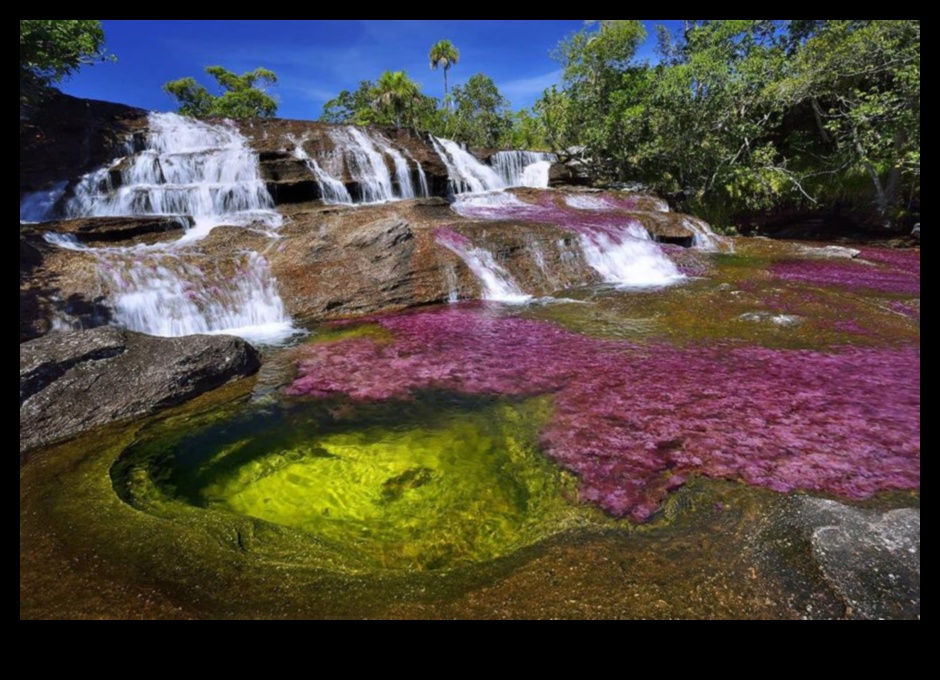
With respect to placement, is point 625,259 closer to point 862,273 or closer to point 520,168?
point 862,273

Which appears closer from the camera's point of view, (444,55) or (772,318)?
(772,318)

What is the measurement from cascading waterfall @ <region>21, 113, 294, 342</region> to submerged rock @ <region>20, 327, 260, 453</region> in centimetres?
281

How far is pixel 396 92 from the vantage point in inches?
1818

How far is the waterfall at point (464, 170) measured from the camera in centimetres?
2711

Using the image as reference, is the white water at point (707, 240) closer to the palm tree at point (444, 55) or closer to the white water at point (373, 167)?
the white water at point (373, 167)

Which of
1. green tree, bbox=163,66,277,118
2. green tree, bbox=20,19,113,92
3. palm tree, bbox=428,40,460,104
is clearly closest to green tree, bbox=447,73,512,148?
palm tree, bbox=428,40,460,104

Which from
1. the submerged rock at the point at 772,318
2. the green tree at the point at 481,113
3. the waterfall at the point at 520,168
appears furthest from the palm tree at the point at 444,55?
the submerged rock at the point at 772,318

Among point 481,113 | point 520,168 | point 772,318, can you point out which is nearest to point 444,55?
point 481,113

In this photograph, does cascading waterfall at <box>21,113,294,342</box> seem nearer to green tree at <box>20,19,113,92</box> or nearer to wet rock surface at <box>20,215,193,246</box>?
wet rock surface at <box>20,215,193,246</box>

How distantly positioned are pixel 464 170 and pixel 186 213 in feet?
54.9
